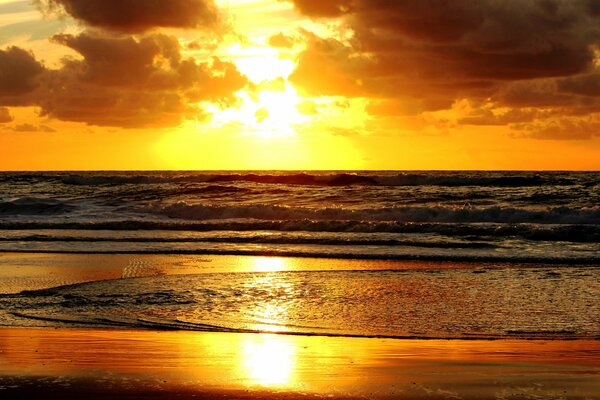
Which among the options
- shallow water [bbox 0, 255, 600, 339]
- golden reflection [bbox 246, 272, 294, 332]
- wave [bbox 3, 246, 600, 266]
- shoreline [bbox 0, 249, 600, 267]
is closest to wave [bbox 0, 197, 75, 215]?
wave [bbox 3, 246, 600, 266]

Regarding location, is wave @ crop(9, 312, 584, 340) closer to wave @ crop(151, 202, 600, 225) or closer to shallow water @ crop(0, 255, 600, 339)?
shallow water @ crop(0, 255, 600, 339)

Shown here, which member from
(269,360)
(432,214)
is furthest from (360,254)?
(432,214)

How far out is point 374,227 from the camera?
29375mm

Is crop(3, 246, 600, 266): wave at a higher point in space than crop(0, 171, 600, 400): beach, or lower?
higher

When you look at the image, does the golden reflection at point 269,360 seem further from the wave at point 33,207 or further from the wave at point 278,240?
the wave at point 33,207

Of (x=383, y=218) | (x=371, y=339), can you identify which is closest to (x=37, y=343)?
(x=371, y=339)

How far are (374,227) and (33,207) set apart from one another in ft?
75.2

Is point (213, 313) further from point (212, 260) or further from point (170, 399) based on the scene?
point (212, 260)

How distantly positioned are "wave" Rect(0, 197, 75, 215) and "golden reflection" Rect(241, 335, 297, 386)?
34.4 m

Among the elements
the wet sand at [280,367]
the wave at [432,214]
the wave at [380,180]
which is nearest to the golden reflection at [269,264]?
the wet sand at [280,367]

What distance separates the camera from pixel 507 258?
2055 centimetres

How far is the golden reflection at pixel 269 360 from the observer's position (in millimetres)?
7848

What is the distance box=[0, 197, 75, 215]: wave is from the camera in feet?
139

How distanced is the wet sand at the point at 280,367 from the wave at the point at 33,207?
110 ft
